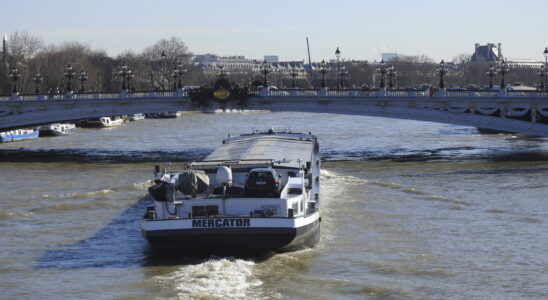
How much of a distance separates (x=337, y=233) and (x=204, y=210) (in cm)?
531

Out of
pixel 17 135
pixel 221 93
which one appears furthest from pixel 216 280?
pixel 17 135

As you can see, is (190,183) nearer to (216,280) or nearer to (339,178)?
(216,280)

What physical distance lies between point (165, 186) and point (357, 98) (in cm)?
3036

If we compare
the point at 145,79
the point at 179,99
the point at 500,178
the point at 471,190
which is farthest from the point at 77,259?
the point at 145,79

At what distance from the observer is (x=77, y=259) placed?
88.0 ft

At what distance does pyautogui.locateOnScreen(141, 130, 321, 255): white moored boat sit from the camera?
25.1m

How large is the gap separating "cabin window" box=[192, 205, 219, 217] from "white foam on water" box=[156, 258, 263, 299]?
1352 mm

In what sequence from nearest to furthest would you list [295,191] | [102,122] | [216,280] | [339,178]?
1. [216,280]
2. [295,191]
3. [339,178]
4. [102,122]

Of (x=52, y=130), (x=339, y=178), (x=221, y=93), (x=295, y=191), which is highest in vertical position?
(x=221, y=93)

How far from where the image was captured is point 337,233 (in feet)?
98.5

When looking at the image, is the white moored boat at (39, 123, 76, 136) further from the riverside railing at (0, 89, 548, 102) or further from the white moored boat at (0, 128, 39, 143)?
the riverside railing at (0, 89, 548, 102)

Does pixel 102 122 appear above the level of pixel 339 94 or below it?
below

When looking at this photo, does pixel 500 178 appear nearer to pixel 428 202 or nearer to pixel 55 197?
pixel 428 202

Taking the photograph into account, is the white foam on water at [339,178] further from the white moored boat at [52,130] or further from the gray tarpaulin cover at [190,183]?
the white moored boat at [52,130]
